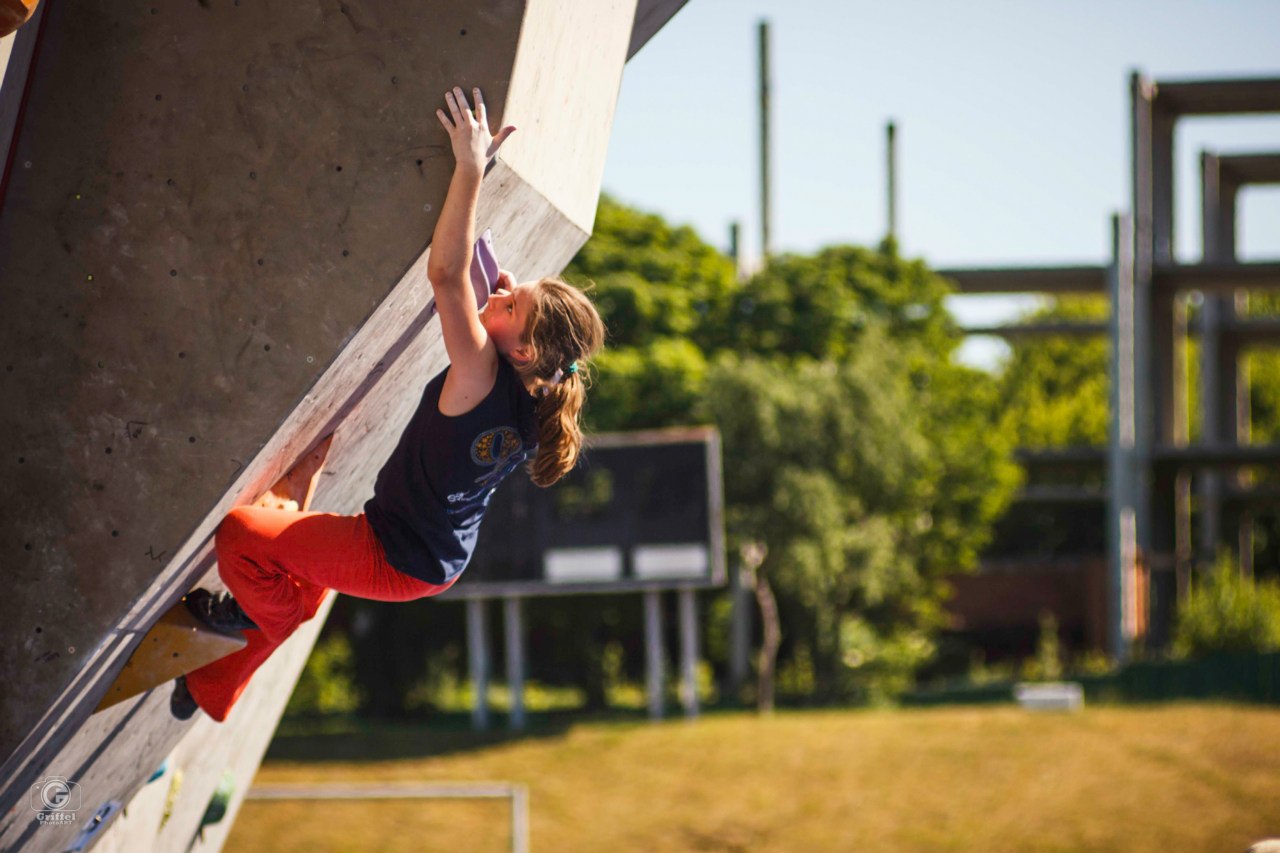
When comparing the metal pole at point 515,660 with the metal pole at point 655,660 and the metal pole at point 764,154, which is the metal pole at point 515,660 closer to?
the metal pole at point 655,660

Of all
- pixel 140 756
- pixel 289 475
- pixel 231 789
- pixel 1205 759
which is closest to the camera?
pixel 289 475

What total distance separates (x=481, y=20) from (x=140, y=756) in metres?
3.38

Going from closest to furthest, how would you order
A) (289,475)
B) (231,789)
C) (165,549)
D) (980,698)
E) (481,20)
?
(481,20) → (165,549) → (289,475) → (231,789) → (980,698)

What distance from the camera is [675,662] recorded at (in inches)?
1069

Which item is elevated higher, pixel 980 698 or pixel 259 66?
pixel 259 66

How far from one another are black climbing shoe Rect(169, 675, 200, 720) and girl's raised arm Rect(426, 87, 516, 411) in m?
2.06

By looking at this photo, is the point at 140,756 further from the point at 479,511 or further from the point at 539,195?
the point at 539,195

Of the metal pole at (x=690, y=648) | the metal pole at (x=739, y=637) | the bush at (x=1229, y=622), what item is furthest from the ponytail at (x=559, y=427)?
the bush at (x=1229, y=622)

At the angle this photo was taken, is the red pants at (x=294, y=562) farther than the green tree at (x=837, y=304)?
No

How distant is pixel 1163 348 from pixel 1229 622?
31.9 feet

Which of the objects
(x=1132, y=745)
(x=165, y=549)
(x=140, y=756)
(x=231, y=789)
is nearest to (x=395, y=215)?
(x=165, y=549)

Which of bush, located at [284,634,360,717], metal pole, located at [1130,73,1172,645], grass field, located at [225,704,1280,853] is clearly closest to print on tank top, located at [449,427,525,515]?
grass field, located at [225,704,1280,853]

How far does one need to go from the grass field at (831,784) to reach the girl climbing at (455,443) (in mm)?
14748

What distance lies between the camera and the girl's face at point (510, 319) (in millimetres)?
4070
